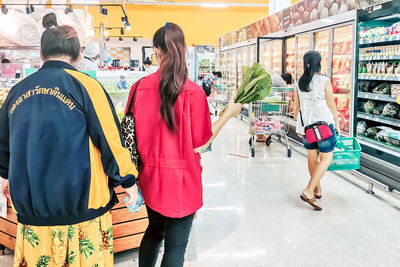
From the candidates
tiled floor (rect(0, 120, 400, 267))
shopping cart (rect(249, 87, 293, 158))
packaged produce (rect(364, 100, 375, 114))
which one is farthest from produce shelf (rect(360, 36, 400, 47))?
tiled floor (rect(0, 120, 400, 267))

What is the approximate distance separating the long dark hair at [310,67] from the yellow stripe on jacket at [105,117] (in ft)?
8.38

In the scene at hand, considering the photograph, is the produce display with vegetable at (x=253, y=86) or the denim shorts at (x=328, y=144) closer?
the produce display with vegetable at (x=253, y=86)

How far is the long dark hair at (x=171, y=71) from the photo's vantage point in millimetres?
1554

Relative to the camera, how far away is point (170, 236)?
5.63 ft

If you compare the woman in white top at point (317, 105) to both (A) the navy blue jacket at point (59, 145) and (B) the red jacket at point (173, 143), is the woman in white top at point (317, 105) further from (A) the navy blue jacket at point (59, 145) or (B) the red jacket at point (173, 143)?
(A) the navy blue jacket at point (59, 145)

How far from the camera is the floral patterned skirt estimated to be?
1.40 meters

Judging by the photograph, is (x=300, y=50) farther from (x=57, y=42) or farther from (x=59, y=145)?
(x=59, y=145)

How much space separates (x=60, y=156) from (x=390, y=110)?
428 centimetres

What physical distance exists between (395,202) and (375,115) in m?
1.39

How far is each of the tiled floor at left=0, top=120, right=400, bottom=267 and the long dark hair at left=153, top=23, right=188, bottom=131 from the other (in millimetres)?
1456

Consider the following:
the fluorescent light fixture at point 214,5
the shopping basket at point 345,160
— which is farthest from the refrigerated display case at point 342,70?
the fluorescent light fixture at point 214,5

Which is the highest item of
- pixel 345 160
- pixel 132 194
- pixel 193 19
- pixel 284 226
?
pixel 193 19

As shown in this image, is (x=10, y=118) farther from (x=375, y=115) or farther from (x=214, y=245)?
(x=375, y=115)

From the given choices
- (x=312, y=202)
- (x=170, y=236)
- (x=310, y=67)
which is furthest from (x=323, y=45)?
(x=170, y=236)
